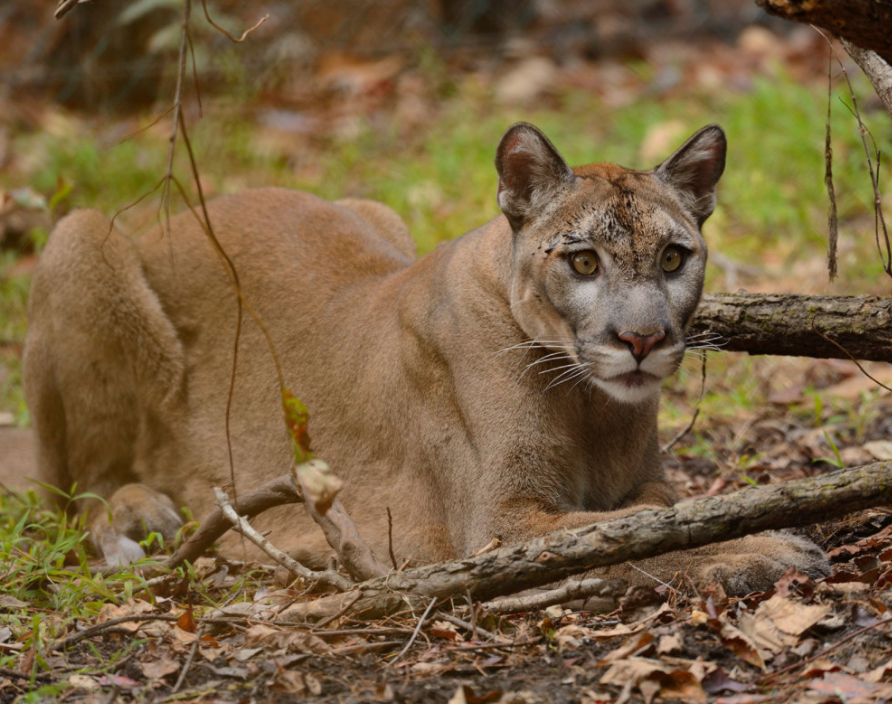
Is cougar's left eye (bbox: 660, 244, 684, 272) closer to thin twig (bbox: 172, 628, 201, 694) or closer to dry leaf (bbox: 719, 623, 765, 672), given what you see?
dry leaf (bbox: 719, 623, 765, 672)

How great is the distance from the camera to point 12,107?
1065 cm

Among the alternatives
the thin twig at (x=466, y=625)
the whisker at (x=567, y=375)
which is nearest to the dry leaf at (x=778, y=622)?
the thin twig at (x=466, y=625)

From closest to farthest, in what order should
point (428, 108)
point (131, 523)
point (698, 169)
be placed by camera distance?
point (698, 169), point (131, 523), point (428, 108)

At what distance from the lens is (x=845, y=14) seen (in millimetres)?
3188

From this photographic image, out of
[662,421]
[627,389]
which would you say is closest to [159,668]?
[627,389]

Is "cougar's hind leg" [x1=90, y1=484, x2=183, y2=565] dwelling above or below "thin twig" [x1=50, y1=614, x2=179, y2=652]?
below

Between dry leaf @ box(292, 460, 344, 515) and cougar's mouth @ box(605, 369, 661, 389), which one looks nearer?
dry leaf @ box(292, 460, 344, 515)

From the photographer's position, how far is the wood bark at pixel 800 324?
13.7 feet

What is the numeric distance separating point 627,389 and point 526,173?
104cm

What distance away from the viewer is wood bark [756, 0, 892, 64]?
10.3ft

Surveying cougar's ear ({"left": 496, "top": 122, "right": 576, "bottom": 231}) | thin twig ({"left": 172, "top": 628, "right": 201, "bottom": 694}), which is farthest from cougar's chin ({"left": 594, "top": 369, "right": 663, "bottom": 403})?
thin twig ({"left": 172, "top": 628, "right": 201, "bottom": 694})

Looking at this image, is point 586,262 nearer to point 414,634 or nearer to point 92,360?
point 414,634

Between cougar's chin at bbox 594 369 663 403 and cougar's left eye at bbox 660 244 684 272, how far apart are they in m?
0.47

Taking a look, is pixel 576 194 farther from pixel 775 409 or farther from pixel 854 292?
pixel 854 292
